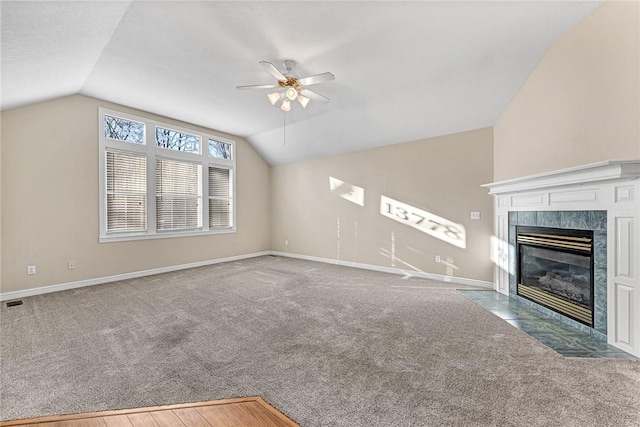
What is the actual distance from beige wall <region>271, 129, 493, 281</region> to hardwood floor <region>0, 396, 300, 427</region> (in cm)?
417

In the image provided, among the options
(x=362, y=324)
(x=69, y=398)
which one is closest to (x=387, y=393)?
(x=362, y=324)

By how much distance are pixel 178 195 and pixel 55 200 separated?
1.97m

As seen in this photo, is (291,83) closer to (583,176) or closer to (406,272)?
(583,176)

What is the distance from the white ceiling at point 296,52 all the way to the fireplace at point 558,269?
204 centimetres

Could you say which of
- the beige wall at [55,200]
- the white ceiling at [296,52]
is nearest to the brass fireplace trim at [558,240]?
the white ceiling at [296,52]

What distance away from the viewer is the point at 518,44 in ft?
10.4

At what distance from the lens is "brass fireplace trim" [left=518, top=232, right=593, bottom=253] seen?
2.87 metres

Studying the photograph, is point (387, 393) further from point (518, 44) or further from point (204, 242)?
point (204, 242)

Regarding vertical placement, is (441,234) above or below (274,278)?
above

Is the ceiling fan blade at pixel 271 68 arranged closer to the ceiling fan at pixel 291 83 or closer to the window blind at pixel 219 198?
the ceiling fan at pixel 291 83

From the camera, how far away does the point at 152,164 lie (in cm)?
544

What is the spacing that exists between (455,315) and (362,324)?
46.4 inches

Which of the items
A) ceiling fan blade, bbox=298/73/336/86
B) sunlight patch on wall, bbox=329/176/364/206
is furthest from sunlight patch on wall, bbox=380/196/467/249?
ceiling fan blade, bbox=298/73/336/86

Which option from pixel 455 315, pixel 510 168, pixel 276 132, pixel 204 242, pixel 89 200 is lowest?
pixel 455 315
